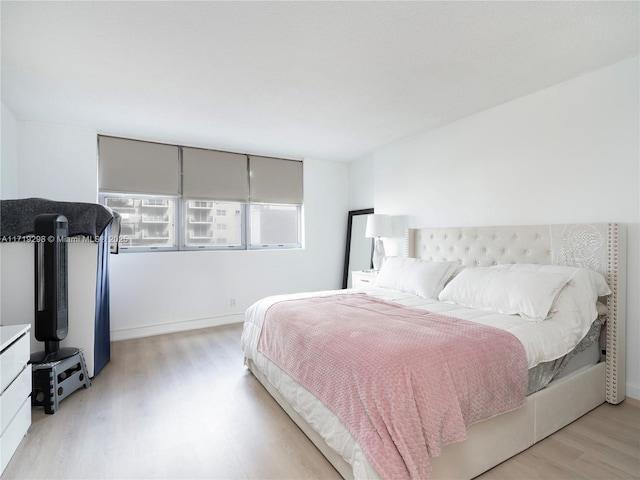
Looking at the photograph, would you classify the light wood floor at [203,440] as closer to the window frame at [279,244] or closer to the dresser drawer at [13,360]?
the dresser drawer at [13,360]

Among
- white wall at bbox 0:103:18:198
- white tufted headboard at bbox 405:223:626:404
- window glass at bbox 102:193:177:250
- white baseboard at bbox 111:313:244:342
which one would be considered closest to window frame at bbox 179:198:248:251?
window glass at bbox 102:193:177:250

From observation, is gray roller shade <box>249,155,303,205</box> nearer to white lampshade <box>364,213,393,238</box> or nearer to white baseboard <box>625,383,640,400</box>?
white lampshade <box>364,213,393,238</box>

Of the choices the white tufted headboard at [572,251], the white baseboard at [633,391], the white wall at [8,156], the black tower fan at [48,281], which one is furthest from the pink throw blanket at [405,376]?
the white wall at [8,156]

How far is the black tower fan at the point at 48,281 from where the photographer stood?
241cm

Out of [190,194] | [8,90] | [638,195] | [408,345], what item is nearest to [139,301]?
[190,194]

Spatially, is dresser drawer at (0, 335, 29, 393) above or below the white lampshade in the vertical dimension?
below

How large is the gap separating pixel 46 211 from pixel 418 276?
3253mm

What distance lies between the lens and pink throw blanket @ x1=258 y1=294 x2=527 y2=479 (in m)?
1.34

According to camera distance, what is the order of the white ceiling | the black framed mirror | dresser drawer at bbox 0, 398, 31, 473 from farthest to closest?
1. the black framed mirror
2. the white ceiling
3. dresser drawer at bbox 0, 398, 31, 473

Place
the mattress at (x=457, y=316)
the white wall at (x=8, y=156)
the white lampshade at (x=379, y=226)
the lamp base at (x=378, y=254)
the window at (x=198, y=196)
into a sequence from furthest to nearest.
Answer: the lamp base at (x=378, y=254) → the white lampshade at (x=379, y=226) → the window at (x=198, y=196) → the white wall at (x=8, y=156) → the mattress at (x=457, y=316)

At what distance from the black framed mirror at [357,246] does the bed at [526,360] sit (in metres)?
1.51

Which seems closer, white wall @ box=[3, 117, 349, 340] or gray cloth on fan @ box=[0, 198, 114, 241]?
gray cloth on fan @ box=[0, 198, 114, 241]

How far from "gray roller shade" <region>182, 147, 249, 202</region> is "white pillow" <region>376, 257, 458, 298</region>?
242 cm

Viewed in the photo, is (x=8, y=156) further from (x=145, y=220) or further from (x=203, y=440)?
(x=203, y=440)
